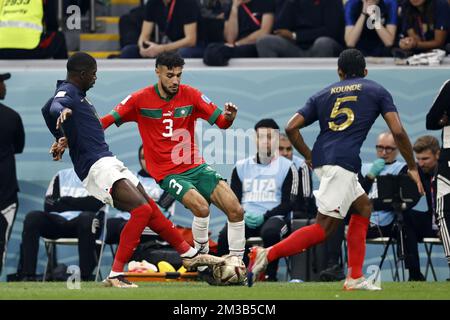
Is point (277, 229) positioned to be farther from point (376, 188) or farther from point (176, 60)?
point (176, 60)

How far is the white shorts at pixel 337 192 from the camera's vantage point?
11547 mm

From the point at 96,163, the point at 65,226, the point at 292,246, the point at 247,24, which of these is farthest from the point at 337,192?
the point at 247,24

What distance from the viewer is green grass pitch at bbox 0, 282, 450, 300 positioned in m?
11.0

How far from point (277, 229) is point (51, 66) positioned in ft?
14.3

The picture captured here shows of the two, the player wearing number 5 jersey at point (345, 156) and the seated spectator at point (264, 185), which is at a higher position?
the player wearing number 5 jersey at point (345, 156)

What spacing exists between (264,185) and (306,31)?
267cm

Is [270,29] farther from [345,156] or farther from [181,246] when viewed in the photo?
[345,156]

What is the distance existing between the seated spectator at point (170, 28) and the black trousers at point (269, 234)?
3.09 metres

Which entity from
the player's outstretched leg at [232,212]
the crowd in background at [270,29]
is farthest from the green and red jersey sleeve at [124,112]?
the crowd in background at [270,29]

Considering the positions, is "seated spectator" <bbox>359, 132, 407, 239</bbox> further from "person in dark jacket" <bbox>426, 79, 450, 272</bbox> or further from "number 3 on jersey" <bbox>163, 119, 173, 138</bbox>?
"number 3 on jersey" <bbox>163, 119, 173, 138</bbox>

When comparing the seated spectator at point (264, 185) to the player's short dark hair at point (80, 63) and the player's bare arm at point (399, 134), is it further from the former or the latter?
the player's bare arm at point (399, 134)

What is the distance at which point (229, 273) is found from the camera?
1295 centimetres

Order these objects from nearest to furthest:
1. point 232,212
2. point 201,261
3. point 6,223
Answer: point 201,261 < point 232,212 < point 6,223
